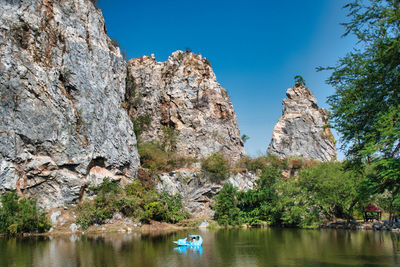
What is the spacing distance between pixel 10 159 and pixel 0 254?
45.9 feet

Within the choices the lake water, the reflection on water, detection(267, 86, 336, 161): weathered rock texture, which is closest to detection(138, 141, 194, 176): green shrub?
the lake water

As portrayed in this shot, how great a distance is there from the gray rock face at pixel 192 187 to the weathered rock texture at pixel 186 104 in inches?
361

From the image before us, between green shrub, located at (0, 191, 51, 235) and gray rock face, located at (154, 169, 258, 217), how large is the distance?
12900 millimetres

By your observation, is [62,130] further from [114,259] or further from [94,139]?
[114,259]

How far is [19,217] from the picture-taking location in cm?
2348

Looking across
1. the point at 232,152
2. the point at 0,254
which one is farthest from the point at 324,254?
the point at 232,152

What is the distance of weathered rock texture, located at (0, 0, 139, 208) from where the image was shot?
27.7 m

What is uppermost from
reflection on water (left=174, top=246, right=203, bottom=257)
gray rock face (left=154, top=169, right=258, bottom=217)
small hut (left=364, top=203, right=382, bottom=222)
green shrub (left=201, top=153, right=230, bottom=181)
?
green shrub (left=201, top=153, right=230, bottom=181)

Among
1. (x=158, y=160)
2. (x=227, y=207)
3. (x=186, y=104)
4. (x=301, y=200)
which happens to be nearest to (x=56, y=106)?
(x=158, y=160)

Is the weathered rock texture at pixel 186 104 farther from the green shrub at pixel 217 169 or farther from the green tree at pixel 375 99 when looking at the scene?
the green tree at pixel 375 99

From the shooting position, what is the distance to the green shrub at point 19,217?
75.8 feet

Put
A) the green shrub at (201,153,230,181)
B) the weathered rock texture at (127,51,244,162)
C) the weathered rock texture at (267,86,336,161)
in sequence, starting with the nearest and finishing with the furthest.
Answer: the green shrub at (201,153,230,181) → the weathered rock texture at (127,51,244,162) → the weathered rock texture at (267,86,336,161)

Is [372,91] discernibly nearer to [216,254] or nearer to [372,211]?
[216,254]

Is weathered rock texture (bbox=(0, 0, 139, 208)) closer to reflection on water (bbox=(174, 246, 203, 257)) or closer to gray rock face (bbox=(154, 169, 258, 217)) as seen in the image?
gray rock face (bbox=(154, 169, 258, 217))
